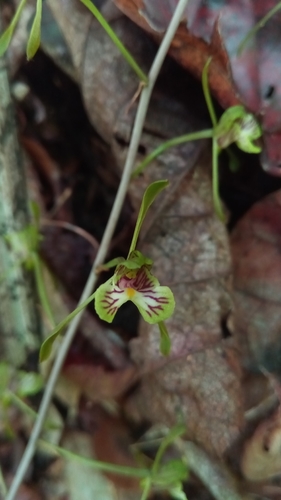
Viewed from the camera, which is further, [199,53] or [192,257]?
[192,257]

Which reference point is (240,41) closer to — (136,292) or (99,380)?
(136,292)

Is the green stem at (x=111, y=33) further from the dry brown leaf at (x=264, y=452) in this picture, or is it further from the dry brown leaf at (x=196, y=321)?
the dry brown leaf at (x=264, y=452)

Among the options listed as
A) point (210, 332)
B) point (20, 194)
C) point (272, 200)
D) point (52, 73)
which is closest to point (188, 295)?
point (210, 332)

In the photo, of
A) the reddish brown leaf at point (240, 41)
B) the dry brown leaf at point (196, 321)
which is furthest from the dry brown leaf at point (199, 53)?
the dry brown leaf at point (196, 321)

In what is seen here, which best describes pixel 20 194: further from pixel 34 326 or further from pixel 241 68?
pixel 241 68

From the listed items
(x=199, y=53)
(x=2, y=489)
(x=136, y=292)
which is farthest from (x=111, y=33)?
(x=2, y=489)
